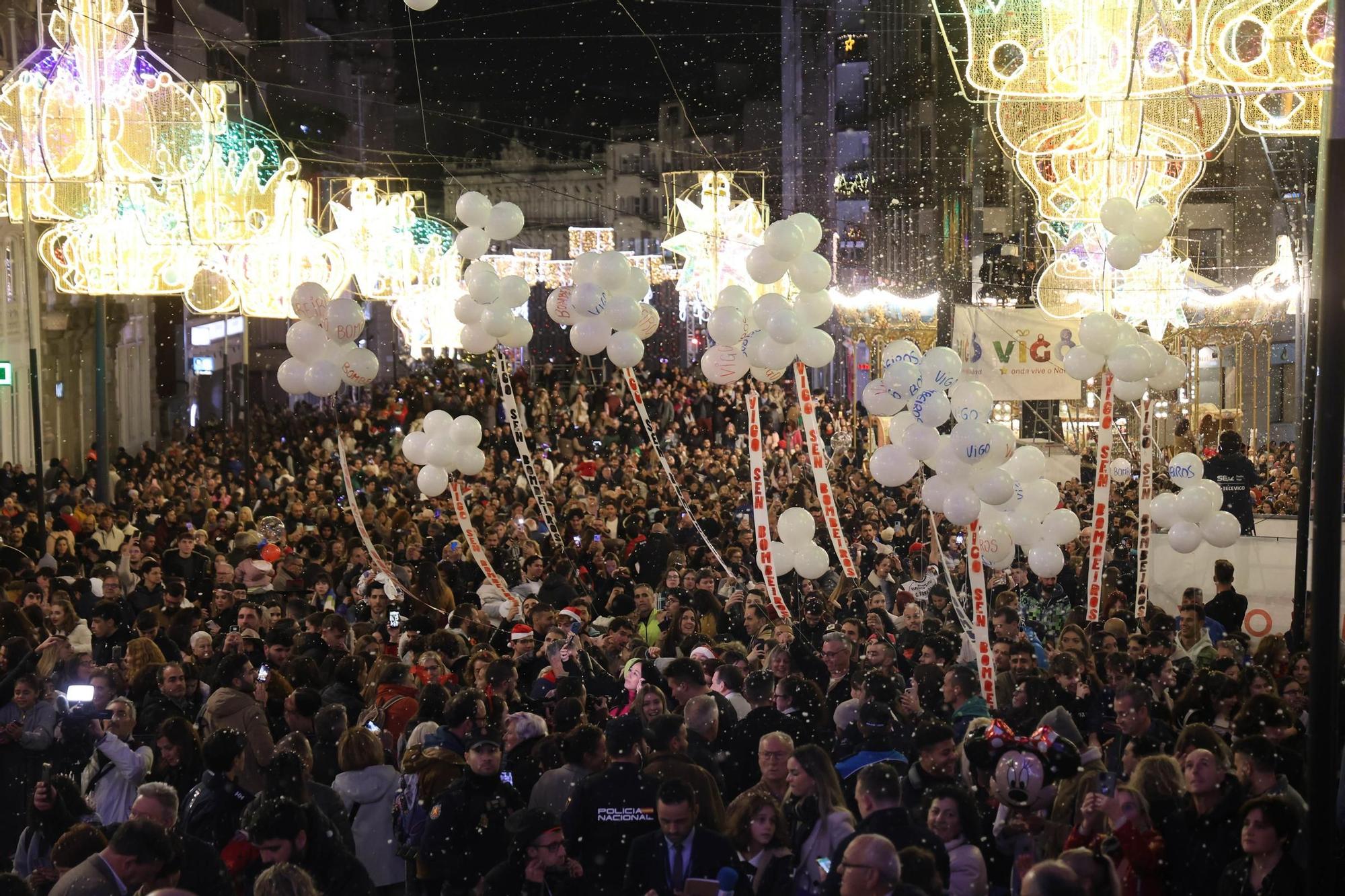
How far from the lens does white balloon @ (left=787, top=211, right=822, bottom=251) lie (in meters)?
11.9

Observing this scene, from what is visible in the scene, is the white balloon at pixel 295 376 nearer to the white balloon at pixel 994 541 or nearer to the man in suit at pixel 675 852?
the white balloon at pixel 994 541

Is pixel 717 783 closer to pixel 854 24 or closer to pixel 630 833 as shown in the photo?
pixel 630 833

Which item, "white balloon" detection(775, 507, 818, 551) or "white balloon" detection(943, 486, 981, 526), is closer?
"white balloon" detection(943, 486, 981, 526)

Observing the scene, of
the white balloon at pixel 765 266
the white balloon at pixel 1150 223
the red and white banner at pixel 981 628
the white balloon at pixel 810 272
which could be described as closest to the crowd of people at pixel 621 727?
the red and white banner at pixel 981 628

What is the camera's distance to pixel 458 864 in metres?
6.62

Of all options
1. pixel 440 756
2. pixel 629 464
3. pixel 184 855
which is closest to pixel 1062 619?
pixel 440 756

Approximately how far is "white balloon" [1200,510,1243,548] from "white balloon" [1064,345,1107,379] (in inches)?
58.5

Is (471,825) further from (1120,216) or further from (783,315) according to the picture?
(1120,216)

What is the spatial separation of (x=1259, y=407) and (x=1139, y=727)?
27.2m

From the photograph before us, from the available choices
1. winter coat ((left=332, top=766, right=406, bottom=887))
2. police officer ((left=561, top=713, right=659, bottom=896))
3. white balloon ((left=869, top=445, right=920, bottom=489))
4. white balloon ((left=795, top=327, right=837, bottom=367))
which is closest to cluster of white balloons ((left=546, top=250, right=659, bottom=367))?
white balloon ((left=795, top=327, right=837, bottom=367))

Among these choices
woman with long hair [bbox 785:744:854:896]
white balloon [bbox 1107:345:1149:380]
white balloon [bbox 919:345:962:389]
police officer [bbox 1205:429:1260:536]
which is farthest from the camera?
police officer [bbox 1205:429:1260:536]

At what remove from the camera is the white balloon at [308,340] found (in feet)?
42.2

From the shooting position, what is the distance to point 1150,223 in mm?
11836

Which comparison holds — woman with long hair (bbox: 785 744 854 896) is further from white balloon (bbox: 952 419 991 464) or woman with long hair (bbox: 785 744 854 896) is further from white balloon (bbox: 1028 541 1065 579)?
white balloon (bbox: 1028 541 1065 579)
